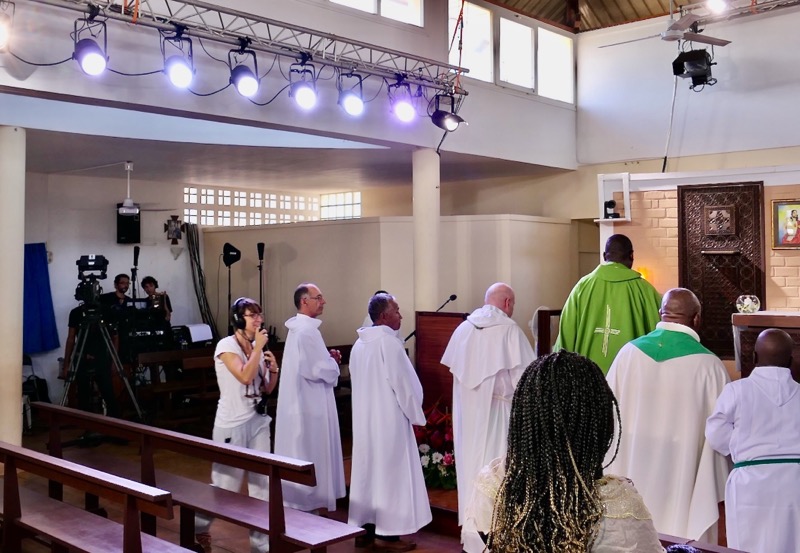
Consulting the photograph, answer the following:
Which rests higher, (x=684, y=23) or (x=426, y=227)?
(x=684, y=23)

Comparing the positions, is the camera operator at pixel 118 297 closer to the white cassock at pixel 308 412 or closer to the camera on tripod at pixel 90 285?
the camera on tripod at pixel 90 285

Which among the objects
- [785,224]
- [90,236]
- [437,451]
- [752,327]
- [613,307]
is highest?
[90,236]

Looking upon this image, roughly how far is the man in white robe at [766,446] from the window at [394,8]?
244 inches

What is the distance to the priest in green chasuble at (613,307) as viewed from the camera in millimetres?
5723

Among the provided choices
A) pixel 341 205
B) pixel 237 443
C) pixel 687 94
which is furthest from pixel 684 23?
pixel 341 205

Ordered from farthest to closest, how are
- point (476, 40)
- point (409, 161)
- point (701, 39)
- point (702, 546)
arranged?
point (409, 161), point (476, 40), point (701, 39), point (702, 546)

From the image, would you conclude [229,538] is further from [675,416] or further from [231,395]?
[675,416]

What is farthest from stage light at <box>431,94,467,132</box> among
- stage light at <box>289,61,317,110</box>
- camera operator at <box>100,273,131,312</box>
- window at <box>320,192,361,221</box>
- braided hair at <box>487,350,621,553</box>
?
braided hair at <box>487,350,621,553</box>

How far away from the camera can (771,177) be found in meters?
9.04

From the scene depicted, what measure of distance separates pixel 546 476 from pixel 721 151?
384 inches

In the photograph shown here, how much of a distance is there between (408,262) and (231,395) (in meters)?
5.97

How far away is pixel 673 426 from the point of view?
14.9ft

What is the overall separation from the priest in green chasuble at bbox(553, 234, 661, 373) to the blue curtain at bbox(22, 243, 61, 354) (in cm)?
838

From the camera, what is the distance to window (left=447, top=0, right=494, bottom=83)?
418 inches
